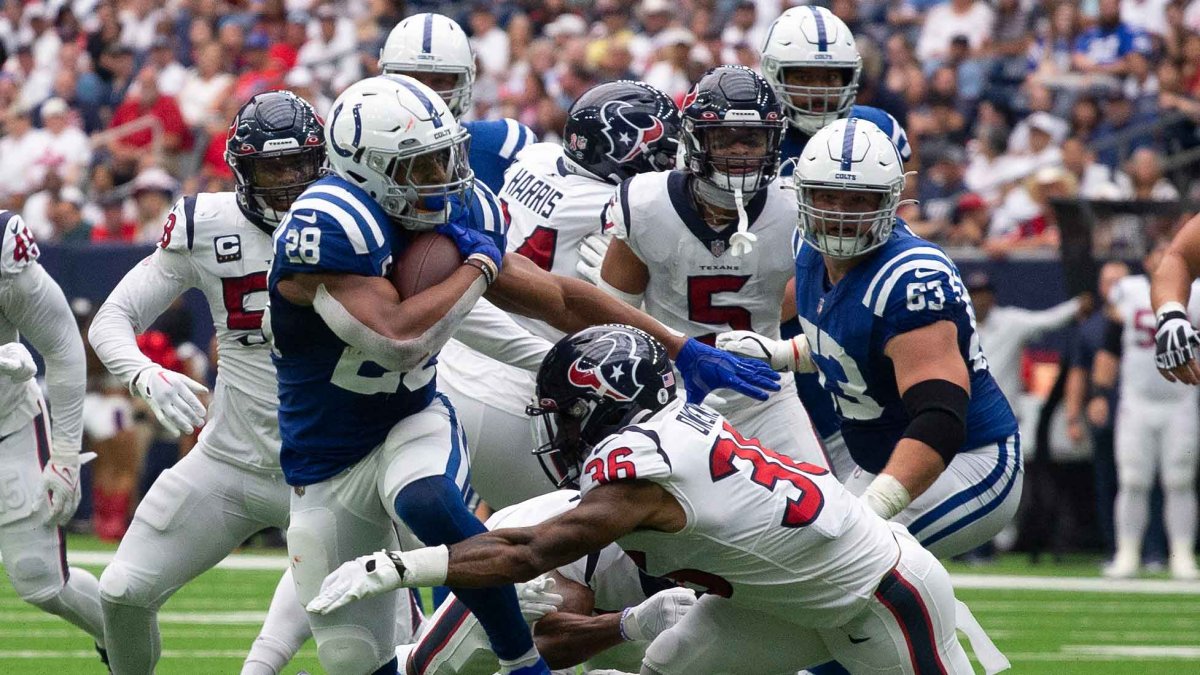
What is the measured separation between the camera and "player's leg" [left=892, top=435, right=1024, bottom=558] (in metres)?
5.08

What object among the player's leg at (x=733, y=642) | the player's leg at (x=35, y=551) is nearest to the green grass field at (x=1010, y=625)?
the player's leg at (x=35, y=551)

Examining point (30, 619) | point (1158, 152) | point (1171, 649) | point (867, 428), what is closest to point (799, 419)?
point (867, 428)

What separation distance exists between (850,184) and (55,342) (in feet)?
8.75

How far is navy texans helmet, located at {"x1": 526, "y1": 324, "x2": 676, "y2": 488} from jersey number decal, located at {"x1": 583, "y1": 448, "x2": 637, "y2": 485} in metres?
0.23

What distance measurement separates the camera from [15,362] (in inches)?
220

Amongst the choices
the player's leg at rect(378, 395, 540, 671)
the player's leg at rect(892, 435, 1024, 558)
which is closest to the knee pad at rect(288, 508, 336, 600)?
the player's leg at rect(378, 395, 540, 671)

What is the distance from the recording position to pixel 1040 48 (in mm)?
13242

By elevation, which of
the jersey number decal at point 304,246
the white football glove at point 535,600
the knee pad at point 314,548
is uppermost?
the jersey number decal at point 304,246

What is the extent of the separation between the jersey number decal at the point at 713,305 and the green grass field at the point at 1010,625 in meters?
2.00

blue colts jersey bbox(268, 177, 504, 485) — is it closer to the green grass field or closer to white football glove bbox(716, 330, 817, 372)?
white football glove bbox(716, 330, 817, 372)

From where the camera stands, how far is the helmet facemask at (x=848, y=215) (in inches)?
196

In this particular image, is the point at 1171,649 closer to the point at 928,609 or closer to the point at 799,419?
the point at 799,419

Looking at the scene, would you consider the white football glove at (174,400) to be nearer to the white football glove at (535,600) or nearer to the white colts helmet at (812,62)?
the white football glove at (535,600)

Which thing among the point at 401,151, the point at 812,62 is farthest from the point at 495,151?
the point at 401,151
